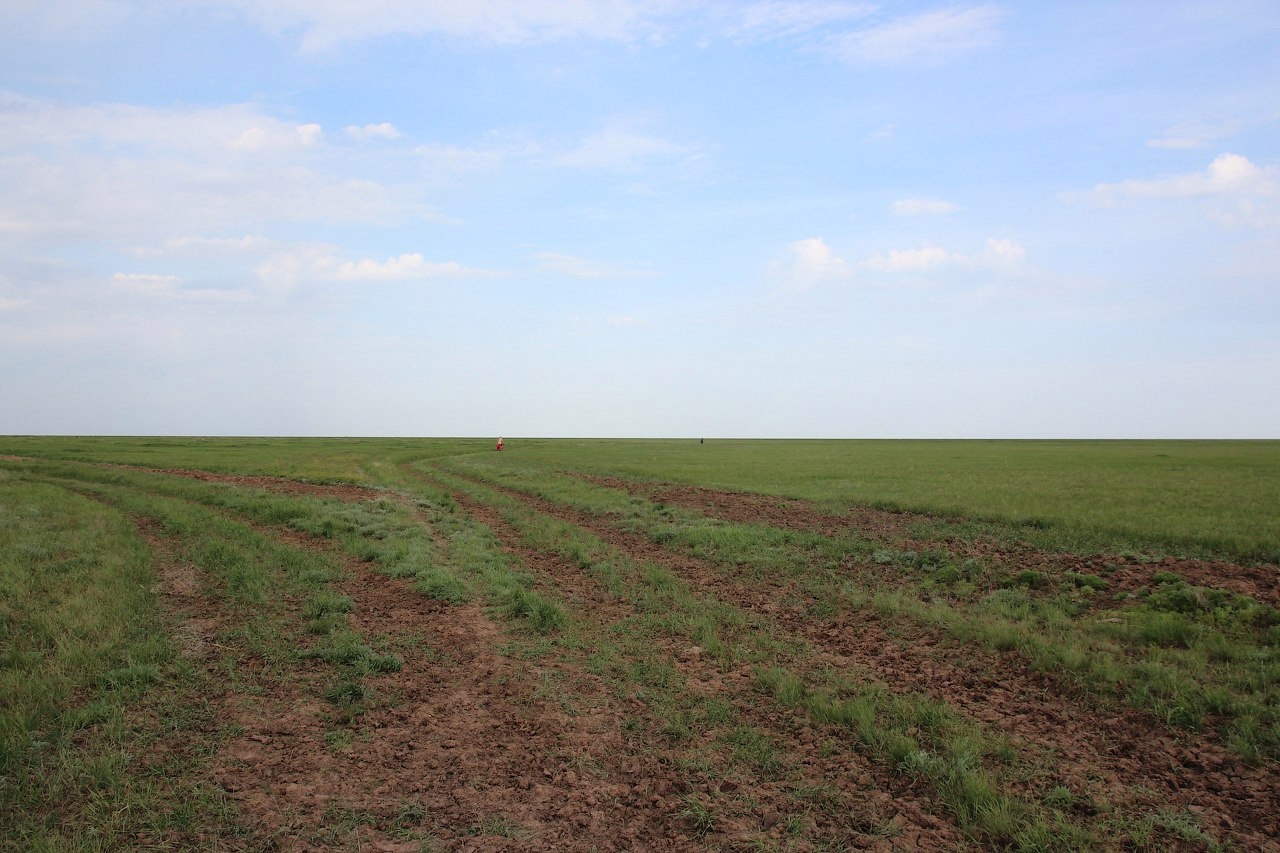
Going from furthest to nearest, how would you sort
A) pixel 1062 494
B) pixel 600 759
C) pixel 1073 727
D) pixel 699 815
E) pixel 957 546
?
pixel 1062 494, pixel 957 546, pixel 1073 727, pixel 600 759, pixel 699 815

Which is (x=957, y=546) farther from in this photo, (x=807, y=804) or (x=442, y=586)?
(x=807, y=804)

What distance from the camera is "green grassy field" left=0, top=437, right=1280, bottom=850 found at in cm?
550

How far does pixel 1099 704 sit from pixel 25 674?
12549 mm

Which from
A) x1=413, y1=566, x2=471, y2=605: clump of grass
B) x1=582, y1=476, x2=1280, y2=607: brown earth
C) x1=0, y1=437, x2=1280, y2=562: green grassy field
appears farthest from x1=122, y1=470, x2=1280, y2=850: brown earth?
x1=0, y1=437, x2=1280, y2=562: green grassy field

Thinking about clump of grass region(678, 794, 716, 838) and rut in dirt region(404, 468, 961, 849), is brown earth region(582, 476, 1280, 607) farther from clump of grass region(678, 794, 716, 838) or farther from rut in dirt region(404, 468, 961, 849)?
clump of grass region(678, 794, 716, 838)

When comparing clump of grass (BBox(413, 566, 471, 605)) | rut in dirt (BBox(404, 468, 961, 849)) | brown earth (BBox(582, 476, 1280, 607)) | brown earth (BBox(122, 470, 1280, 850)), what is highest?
brown earth (BBox(582, 476, 1280, 607))

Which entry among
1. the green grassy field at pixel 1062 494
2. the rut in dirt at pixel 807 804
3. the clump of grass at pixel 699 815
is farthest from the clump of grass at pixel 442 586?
the green grassy field at pixel 1062 494

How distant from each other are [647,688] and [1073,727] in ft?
15.2

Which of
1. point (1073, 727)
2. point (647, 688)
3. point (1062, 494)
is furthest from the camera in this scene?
point (1062, 494)

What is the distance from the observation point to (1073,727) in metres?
7.20

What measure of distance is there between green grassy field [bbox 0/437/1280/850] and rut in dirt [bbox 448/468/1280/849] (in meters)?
0.04

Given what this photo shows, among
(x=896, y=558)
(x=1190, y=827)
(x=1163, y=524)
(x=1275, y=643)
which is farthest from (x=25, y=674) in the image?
(x=1163, y=524)

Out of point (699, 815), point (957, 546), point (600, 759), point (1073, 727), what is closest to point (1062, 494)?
point (957, 546)

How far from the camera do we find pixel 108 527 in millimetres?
18406
